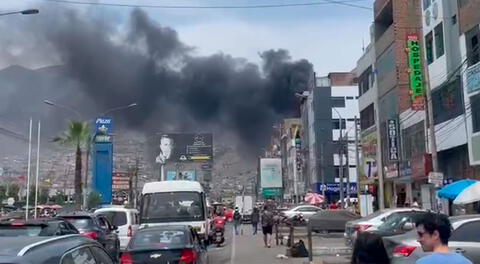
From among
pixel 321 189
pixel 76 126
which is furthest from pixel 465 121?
pixel 321 189

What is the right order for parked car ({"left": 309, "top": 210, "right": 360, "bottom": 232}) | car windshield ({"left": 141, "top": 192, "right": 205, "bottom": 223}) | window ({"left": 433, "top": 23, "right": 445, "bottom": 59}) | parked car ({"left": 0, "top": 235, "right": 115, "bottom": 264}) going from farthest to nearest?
parked car ({"left": 309, "top": 210, "right": 360, "bottom": 232})
window ({"left": 433, "top": 23, "right": 445, "bottom": 59})
car windshield ({"left": 141, "top": 192, "right": 205, "bottom": 223})
parked car ({"left": 0, "top": 235, "right": 115, "bottom": 264})

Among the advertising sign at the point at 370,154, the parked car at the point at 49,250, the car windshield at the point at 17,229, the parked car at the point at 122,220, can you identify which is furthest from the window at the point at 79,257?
the advertising sign at the point at 370,154

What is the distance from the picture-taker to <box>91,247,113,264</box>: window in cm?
584

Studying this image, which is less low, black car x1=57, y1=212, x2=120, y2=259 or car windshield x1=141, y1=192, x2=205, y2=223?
car windshield x1=141, y1=192, x2=205, y2=223

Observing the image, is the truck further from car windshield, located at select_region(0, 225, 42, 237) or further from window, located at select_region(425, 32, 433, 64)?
car windshield, located at select_region(0, 225, 42, 237)

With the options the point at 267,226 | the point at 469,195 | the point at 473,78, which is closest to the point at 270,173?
the point at 473,78

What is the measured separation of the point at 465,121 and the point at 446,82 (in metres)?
3.05

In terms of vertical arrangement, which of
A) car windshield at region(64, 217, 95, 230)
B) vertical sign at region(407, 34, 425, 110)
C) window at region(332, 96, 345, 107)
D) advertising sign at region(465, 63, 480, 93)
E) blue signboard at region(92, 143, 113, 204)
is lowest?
car windshield at region(64, 217, 95, 230)

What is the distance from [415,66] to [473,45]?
3.63m

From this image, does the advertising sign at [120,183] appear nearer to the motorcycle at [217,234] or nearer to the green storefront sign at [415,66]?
the motorcycle at [217,234]

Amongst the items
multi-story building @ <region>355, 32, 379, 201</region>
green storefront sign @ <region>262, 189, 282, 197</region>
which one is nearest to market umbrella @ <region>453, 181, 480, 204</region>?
multi-story building @ <region>355, 32, 379, 201</region>

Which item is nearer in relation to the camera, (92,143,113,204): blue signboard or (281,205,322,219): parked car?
(281,205,322,219): parked car

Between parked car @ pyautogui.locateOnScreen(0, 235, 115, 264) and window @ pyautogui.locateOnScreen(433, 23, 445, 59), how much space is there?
1289 inches

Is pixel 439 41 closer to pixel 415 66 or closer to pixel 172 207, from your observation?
pixel 415 66
